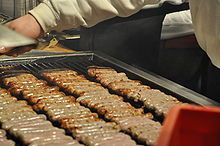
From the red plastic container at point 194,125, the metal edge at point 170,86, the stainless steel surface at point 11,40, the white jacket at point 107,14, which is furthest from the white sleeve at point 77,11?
the red plastic container at point 194,125

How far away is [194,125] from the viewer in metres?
1.02

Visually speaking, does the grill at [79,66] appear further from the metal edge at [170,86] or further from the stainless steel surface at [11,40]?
the stainless steel surface at [11,40]

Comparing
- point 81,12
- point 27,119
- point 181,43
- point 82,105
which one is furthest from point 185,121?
point 181,43

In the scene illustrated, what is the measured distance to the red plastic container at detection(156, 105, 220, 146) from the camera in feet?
3.28

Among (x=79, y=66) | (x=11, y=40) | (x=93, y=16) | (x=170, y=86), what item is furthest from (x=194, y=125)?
(x=79, y=66)

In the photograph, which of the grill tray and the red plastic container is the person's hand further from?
the red plastic container

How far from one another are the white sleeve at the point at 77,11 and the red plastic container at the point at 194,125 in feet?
4.97

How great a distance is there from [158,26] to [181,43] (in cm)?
36

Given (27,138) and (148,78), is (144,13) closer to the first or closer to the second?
(148,78)

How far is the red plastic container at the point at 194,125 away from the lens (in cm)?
100

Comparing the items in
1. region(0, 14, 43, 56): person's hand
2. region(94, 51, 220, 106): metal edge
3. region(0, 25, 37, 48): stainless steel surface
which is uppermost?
region(0, 25, 37, 48): stainless steel surface

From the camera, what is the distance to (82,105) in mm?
2385

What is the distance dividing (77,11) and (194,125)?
157 centimetres

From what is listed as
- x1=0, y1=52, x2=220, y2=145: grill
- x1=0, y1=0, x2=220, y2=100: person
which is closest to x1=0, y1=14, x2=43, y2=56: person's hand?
x1=0, y1=0, x2=220, y2=100: person
